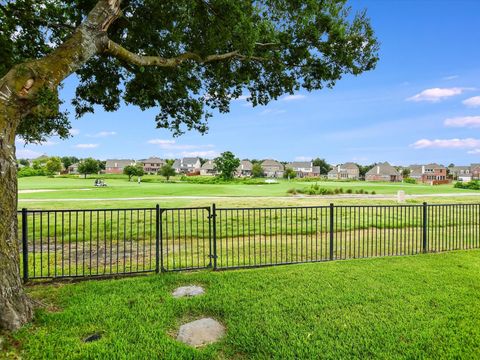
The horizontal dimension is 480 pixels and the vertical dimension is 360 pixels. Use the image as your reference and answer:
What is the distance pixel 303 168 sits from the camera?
407 feet

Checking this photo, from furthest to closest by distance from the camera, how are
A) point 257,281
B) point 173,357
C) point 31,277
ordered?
point 31,277 < point 257,281 < point 173,357

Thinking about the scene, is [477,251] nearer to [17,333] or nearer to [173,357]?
[173,357]

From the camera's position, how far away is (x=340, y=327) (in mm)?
3980

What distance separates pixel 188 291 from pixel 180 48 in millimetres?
6575

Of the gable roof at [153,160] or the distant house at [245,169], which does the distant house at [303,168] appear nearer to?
the distant house at [245,169]

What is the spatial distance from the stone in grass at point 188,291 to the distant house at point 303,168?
385ft

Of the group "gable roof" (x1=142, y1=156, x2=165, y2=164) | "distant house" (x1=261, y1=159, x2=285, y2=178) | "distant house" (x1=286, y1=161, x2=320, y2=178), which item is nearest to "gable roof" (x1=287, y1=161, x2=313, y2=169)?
"distant house" (x1=286, y1=161, x2=320, y2=178)

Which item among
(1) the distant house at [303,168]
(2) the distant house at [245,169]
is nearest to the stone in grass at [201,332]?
(2) the distant house at [245,169]

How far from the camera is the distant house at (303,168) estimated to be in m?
122

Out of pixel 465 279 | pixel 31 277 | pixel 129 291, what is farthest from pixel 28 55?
pixel 465 279

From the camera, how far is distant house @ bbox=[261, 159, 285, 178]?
117438 millimetres

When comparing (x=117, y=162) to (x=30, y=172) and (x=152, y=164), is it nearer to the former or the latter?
(x=152, y=164)

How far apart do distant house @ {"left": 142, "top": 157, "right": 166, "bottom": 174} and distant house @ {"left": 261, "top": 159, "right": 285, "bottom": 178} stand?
44.4m

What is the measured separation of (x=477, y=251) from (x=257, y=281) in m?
6.91
